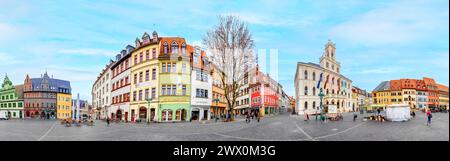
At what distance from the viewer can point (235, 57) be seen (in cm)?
1891

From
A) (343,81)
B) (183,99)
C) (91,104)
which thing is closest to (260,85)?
(183,99)

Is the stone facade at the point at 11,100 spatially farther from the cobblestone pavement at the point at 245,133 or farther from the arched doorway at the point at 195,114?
the arched doorway at the point at 195,114

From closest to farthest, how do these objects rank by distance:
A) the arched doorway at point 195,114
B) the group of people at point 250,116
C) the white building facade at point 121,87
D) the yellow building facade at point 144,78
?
the yellow building facade at point 144,78
the group of people at point 250,116
the white building facade at point 121,87
the arched doorway at point 195,114

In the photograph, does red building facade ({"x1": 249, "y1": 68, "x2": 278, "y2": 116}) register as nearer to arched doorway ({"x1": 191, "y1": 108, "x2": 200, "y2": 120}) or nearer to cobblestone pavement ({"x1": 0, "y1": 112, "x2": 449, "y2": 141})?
arched doorway ({"x1": 191, "y1": 108, "x2": 200, "y2": 120})

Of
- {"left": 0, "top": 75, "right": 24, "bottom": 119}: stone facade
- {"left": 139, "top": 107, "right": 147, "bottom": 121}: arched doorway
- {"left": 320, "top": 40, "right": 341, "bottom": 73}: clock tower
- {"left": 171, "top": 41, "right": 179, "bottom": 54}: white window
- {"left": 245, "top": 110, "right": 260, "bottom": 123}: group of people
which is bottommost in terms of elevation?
{"left": 245, "top": 110, "right": 260, "bottom": 123}: group of people

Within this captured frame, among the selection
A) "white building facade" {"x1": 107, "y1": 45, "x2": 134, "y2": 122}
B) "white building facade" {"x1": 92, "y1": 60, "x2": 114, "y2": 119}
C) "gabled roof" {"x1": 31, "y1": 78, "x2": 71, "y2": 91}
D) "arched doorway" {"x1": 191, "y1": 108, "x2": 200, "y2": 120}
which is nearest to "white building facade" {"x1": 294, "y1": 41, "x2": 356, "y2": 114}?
"arched doorway" {"x1": 191, "y1": 108, "x2": 200, "y2": 120}

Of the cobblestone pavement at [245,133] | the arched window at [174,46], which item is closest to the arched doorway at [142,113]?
the arched window at [174,46]

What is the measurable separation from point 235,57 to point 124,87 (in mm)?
13374

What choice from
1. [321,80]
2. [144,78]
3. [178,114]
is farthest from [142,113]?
[321,80]

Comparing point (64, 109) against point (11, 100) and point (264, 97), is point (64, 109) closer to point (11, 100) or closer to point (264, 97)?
point (11, 100)

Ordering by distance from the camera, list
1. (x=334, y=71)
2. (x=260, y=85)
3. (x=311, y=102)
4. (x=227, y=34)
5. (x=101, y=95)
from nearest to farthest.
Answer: (x=334, y=71), (x=227, y=34), (x=311, y=102), (x=101, y=95), (x=260, y=85)

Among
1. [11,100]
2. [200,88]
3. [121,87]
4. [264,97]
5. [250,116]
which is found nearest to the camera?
[11,100]

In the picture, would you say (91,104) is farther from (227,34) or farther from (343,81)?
(343,81)

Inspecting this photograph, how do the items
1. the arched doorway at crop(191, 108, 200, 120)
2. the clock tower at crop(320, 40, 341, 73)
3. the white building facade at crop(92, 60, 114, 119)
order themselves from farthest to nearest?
the white building facade at crop(92, 60, 114, 119)
the arched doorway at crop(191, 108, 200, 120)
the clock tower at crop(320, 40, 341, 73)
